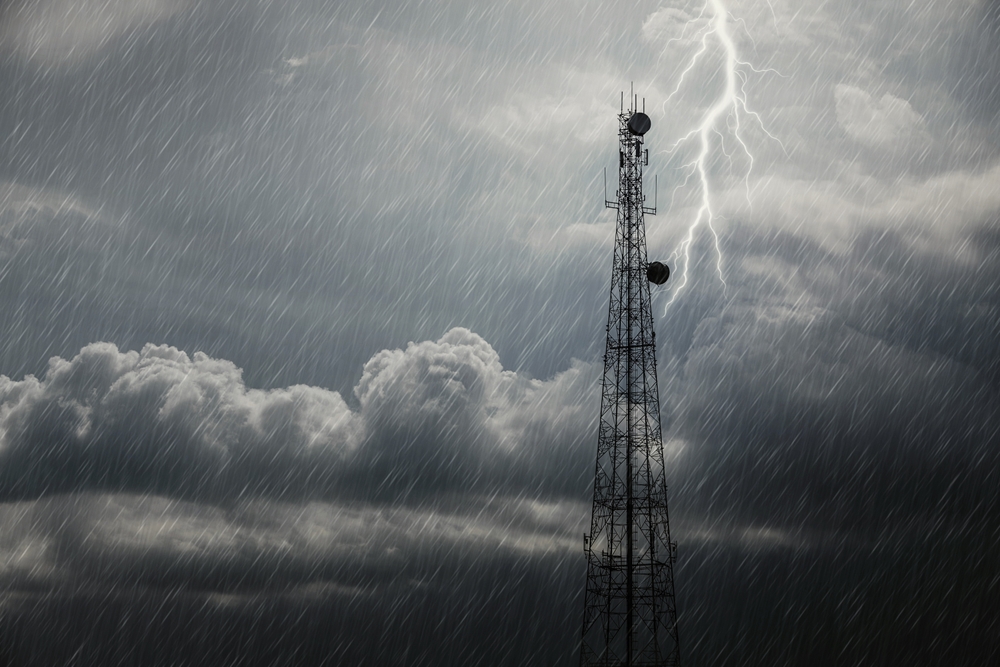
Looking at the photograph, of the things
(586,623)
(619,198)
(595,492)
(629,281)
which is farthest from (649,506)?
(619,198)

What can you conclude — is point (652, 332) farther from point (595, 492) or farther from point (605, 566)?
point (605, 566)

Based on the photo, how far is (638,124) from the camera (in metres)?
54.2

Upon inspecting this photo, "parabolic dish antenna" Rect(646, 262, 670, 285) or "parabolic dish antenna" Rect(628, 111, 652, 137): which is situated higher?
"parabolic dish antenna" Rect(628, 111, 652, 137)

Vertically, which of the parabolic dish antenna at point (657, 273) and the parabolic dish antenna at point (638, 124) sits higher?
the parabolic dish antenna at point (638, 124)

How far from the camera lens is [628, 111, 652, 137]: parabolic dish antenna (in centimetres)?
5412

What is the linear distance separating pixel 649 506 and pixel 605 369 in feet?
23.2

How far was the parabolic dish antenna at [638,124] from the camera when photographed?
2131 inches

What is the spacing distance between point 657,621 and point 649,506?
17.8 ft

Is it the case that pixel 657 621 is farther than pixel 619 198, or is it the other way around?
pixel 619 198

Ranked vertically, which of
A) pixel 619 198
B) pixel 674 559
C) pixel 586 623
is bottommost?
pixel 586 623

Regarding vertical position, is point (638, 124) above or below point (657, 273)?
above

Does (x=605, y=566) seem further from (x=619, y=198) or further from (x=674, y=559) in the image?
(x=619, y=198)

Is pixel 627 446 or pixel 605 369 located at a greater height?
pixel 605 369

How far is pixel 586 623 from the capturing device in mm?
49844
